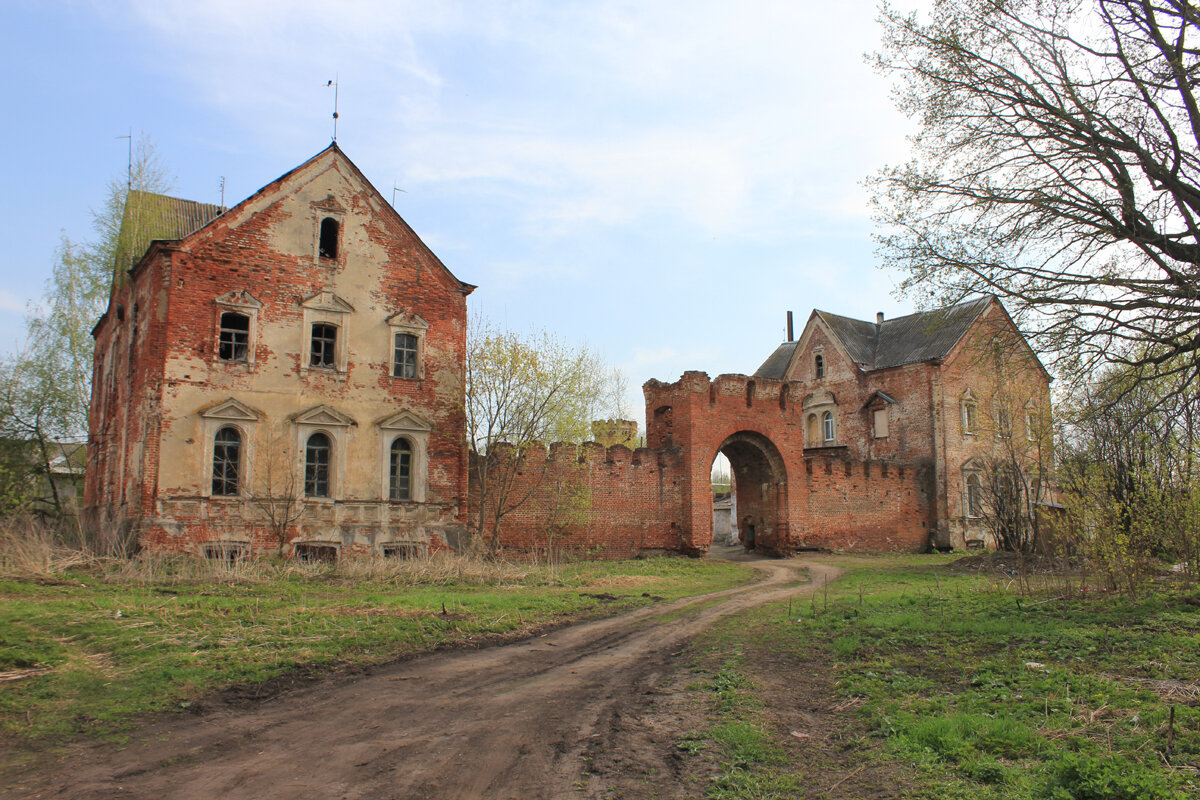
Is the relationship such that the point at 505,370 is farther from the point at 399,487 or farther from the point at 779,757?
the point at 779,757

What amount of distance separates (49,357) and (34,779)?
26722 millimetres

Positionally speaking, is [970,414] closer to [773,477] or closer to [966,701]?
[773,477]

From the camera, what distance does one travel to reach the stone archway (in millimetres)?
27234

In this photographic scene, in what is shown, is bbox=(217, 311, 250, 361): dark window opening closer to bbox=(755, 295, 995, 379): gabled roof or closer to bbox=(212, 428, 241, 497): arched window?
bbox=(212, 428, 241, 497): arched window

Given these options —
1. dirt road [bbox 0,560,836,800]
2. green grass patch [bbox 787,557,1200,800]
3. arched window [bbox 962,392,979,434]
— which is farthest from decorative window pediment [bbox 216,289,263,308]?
arched window [bbox 962,392,979,434]

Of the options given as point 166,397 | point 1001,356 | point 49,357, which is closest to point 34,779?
point 1001,356

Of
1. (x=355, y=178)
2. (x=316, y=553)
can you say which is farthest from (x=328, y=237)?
(x=316, y=553)

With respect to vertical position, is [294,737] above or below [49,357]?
below

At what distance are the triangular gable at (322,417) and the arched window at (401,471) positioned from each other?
145 centimetres

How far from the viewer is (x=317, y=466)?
20.1 m

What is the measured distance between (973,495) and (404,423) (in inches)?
930

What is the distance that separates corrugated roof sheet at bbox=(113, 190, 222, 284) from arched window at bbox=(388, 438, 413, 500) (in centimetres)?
1041

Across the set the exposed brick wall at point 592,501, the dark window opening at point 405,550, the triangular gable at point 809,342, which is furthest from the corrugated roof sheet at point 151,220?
the triangular gable at point 809,342

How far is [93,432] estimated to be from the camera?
24.5 m
